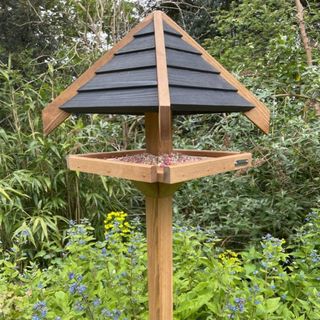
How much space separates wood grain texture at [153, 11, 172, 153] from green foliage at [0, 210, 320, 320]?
2.22ft

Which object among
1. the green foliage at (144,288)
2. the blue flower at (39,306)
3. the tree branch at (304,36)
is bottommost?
the green foliage at (144,288)

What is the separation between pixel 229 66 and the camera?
3.34m

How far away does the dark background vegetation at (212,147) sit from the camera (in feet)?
7.54

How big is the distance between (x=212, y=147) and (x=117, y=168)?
5.73 feet

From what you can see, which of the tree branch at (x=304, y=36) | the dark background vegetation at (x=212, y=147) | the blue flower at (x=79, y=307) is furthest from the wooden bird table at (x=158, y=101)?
the tree branch at (x=304, y=36)

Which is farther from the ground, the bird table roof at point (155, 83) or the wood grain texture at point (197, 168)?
the bird table roof at point (155, 83)

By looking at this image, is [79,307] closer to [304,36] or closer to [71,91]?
[71,91]

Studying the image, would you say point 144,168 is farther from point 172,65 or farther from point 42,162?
point 42,162

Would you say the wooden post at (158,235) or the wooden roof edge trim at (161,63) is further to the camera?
the wooden post at (158,235)

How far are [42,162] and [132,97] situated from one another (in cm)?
180

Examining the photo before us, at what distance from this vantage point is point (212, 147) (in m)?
2.61

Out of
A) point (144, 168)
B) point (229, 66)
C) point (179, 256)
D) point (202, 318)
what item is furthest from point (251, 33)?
point (144, 168)

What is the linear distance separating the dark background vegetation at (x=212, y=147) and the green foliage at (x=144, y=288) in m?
0.49

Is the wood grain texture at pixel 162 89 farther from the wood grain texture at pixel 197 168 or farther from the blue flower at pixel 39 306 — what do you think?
the blue flower at pixel 39 306
